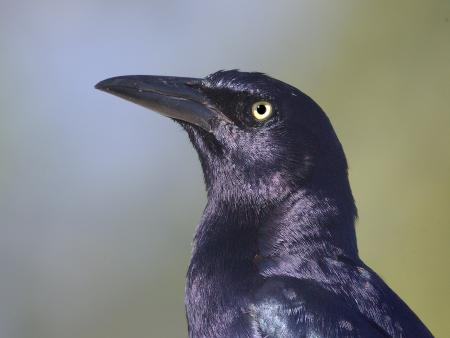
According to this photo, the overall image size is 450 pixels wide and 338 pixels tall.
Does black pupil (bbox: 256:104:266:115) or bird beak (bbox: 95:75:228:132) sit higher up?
bird beak (bbox: 95:75:228:132)

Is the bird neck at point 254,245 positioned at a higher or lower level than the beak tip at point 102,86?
lower

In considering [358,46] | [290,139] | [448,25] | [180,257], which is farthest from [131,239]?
[290,139]

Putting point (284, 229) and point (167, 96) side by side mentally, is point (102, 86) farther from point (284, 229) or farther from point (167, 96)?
point (284, 229)

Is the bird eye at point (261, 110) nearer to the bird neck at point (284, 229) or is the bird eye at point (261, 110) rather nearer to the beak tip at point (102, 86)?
the bird neck at point (284, 229)

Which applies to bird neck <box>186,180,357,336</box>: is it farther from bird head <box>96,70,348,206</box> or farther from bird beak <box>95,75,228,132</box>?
bird beak <box>95,75,228,132</box>

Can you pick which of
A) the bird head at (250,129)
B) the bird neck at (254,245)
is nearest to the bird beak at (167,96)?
the bird head at (250,129)

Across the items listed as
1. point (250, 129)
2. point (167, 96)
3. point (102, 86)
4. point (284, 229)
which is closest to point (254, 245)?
point (284, 229)

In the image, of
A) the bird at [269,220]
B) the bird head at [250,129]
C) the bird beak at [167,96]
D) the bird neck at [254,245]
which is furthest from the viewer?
the bird beak at [167,96]

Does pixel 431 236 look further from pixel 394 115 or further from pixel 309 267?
pixel 309 267

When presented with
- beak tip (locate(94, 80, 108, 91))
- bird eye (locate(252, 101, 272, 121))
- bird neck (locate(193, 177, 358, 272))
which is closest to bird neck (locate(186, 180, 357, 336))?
bird neck (locate(193, 177, 358, 272))
